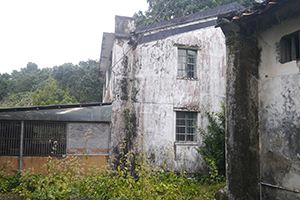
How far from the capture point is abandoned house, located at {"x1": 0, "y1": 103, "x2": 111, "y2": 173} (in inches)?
320

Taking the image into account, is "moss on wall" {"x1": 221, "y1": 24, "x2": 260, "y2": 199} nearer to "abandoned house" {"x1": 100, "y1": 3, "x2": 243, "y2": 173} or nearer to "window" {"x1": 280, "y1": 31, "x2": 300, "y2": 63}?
"window" {"x1": 280, "y1": 31, "x2": 300, "y2": 63}

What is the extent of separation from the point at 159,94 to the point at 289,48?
5189 millimetres

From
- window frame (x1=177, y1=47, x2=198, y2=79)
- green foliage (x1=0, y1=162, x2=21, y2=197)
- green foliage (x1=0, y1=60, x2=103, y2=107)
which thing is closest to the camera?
green foliage (x1=0, y1=162, x2=21, y2=197)

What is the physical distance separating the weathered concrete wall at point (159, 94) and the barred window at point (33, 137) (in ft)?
6.19

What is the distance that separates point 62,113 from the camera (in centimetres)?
858

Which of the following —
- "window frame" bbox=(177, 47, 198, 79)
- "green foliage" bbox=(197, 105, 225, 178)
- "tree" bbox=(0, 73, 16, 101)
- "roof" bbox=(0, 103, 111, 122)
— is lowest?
"green foliage" bbox=(197, 105, 225, 178)

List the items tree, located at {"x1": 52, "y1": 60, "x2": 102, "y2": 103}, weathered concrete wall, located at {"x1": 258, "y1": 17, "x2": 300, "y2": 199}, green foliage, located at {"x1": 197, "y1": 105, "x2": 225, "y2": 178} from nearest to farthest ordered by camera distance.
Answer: weathered concrete wall, located at {"x1": 258, "y1": 17, "x2": 300, "y2": 199}
green foliage, located at {"x1": 197, "y1": 105, "x2": 225, "y2": 178}
tree, located at {"x1": 52, "y1": 60, "x2": 102, "y2": 103}

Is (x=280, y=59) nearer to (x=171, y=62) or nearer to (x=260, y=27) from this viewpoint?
(x=260, y=27)

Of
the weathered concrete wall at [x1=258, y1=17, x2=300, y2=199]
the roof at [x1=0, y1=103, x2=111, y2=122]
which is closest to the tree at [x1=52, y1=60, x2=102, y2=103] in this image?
the roof at [x1=0, y1=103, x2=111, y2=122]

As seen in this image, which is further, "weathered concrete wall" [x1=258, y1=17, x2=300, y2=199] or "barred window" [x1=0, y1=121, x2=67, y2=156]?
"barred window" [x1=0, y1=121, x2=67, y2=156]

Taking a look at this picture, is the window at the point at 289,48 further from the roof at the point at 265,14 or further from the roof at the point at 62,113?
the roof at the point at 62,113

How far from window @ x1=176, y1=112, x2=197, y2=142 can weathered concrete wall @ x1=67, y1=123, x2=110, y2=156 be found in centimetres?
276

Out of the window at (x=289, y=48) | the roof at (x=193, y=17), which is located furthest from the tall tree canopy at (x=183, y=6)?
the window at (x=289, y=48)

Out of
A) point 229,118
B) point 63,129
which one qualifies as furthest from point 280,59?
point 63,129
